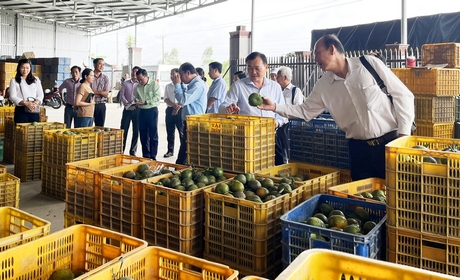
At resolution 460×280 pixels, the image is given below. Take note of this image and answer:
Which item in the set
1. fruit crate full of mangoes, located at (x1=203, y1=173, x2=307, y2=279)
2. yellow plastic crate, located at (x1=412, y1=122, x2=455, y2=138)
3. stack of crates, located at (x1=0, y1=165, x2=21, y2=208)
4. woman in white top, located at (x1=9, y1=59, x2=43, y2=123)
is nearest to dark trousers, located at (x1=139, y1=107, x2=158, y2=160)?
woman in white top, located at (x1=9, y1=59, x2=43, y2=123)

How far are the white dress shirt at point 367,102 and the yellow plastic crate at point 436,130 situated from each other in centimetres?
290

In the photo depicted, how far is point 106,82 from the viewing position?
8.10 m

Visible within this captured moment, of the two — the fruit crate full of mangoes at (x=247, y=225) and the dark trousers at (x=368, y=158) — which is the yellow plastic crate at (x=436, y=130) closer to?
the dark trousers at (x=368, y=158)

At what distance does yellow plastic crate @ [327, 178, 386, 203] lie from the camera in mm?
3039

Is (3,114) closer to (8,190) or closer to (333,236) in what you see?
(8,190)

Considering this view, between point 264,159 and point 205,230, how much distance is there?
104cm

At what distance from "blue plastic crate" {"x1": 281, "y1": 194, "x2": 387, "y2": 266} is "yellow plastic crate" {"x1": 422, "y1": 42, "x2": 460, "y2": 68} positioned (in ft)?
16.4

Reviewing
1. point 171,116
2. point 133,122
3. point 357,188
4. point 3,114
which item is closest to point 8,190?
point 357,188

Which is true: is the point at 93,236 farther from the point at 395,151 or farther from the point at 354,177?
the point at 354,177

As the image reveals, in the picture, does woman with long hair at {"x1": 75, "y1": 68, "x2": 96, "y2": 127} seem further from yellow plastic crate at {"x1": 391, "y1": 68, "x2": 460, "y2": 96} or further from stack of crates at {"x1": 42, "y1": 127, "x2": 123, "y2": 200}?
yellow plastic crate at {"x1": 391, "y1": 68, "x2": 460, "y2": 96}

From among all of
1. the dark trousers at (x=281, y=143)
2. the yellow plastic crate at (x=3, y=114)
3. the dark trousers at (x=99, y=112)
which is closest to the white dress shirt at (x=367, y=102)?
the dark trousers at (x=281, y=143)

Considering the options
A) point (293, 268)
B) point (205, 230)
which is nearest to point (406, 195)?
point (293, 268)

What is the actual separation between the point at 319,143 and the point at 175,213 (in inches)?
74.8

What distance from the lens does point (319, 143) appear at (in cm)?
439
